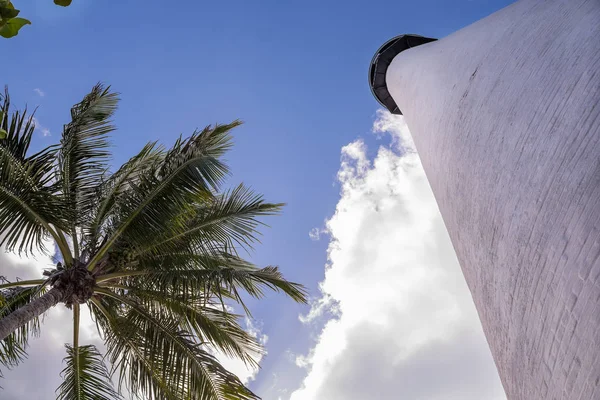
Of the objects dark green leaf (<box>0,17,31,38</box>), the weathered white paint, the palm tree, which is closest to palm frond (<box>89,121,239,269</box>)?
the palm tree

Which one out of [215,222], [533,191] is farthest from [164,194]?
[533,191]

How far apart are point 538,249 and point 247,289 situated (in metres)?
5.85

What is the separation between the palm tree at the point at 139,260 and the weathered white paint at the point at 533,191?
4064 mm

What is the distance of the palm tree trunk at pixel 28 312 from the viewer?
5.82 metres

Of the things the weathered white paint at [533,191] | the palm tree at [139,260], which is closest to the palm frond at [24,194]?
the palm tree at [139,260]

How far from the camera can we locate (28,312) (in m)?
6.16

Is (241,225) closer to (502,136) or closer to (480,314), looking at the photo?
(480,314)

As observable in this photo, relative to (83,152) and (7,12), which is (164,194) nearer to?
(83,152)

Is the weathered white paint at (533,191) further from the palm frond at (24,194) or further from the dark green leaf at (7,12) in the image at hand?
the palm frond at (24,194)

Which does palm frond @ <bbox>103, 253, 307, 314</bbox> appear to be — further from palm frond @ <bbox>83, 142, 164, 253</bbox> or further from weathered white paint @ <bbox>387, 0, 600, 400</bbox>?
weathered white paint @ <bbox>387, 0, 600, 400</bbox>

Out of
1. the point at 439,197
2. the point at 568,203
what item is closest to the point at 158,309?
the point at 439,197

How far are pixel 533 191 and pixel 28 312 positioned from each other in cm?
641

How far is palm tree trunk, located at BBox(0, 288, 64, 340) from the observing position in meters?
5.82

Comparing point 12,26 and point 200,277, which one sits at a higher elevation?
point 200,277
